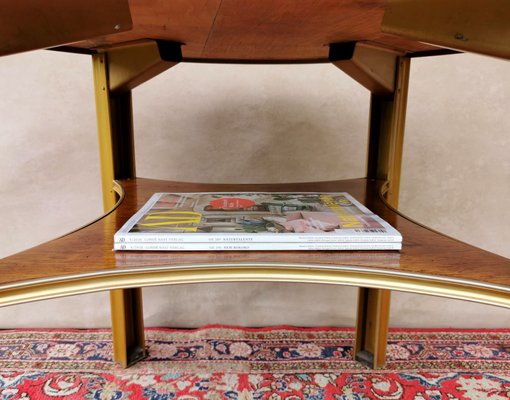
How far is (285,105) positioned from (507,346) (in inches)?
36.3

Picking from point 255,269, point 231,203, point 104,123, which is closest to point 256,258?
point 255,269

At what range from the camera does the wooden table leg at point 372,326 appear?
115cm

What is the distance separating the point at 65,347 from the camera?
1.25 meters

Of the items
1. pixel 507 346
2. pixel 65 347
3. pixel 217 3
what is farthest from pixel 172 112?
pixel 507 346

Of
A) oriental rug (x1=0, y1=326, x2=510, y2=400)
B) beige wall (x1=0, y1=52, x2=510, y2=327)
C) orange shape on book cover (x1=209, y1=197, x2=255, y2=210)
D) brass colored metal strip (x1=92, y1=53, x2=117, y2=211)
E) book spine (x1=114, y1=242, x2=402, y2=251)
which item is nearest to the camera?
book spine (x1=114, y1=242, x2=402, y2=251)

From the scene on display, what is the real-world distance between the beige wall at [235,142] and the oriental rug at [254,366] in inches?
4.8

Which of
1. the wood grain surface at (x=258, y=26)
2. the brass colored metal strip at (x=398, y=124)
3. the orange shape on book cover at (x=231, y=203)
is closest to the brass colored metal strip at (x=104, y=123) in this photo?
the wood grain surface at (x=258, y=26)

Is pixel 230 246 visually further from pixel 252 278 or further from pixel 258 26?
pixel 258 26

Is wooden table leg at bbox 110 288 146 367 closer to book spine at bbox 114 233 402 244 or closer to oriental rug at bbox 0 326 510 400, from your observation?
oriental rug at bbox 0 326 510 400

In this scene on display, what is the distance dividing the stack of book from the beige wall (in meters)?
0.47

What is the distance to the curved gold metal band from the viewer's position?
0.52m

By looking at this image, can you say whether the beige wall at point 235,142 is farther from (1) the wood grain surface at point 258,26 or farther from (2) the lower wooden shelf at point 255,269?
(2) the lower wooden shelf at point 255,269

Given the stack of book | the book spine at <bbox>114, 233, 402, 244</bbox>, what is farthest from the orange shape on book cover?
the book spine at <bbox>114, 233, 402, 244</bbox>

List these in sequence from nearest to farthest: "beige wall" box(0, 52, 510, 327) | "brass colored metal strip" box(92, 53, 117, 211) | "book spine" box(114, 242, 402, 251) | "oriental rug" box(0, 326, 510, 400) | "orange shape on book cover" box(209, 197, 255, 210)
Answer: "book spine" box(114, 242, 402, 251) → "orange shape on book cover" box(209, 197, 255, 210) → "brass colored metal strip" box(92, 53, 117, 211) → "oriental rug" box(0, 326, 510, 400) → "beige wall" box(0, 52, 510, 327)
